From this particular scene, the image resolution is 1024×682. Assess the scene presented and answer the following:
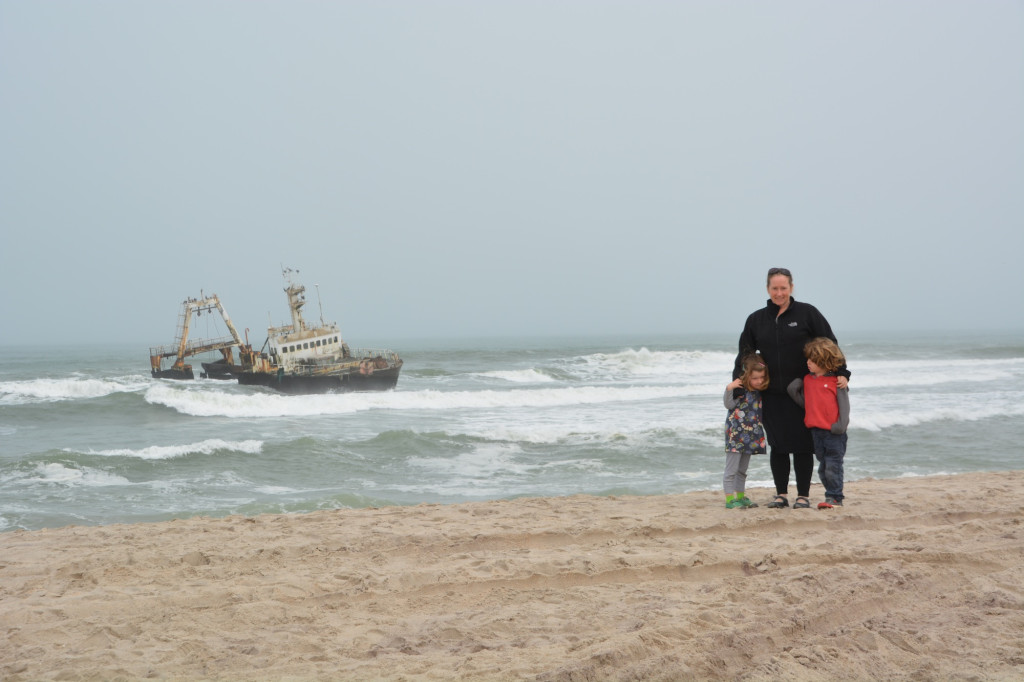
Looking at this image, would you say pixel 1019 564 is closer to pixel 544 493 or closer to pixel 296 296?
pixel 544 493

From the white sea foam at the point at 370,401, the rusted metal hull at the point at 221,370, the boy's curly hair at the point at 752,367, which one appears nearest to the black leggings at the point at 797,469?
the boy's curly hair at the point at 752,367

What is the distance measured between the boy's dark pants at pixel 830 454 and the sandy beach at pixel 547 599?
293 millimetres

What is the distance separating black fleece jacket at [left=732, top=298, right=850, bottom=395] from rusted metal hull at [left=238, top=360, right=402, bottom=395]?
27754 mm

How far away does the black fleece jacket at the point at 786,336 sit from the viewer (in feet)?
17.4

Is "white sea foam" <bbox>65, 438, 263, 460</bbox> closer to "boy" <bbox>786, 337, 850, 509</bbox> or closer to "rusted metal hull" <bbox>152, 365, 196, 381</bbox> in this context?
"boy" <bbox>786, 337, 850, 509</bbox>

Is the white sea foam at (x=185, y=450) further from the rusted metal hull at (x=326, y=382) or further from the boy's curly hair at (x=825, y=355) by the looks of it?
the rusted metal hull at (x=326, y=382)

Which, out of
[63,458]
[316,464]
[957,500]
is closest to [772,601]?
[957,500]

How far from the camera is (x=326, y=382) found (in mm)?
31891

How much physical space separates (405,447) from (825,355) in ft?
34.0

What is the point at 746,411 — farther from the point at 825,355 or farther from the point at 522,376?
the point at 522,376

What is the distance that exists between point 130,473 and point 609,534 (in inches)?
403

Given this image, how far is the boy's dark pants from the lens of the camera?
5348mm

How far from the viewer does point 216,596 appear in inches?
164

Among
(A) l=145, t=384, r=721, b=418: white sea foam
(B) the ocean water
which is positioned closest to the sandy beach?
(B) the ocean water
